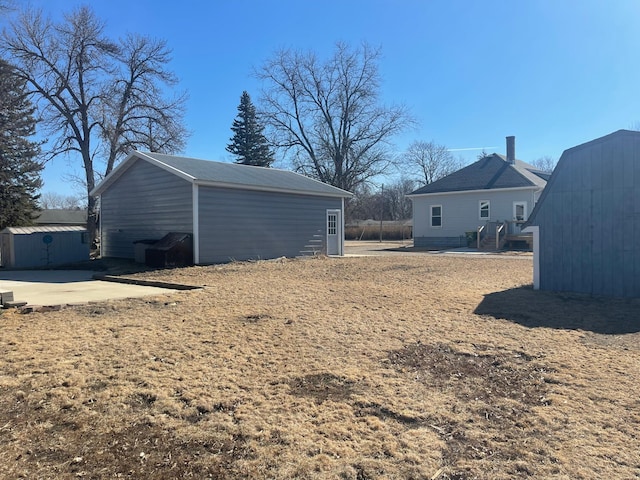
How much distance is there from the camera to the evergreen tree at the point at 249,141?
4597cm

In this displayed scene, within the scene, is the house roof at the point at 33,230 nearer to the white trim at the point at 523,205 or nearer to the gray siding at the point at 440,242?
the gray siding at the point at 440,242

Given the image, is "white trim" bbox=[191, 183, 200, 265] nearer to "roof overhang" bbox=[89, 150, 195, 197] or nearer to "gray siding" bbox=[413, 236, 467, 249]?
"roof overhang" bbox=[89, 150, 195, 197]

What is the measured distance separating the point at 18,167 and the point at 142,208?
61.0 ft

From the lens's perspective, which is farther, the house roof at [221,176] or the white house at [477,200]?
the white house at [477,200]

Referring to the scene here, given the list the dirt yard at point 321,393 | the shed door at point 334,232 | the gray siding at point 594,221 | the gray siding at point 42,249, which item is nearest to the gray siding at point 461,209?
the shed door at point 334,232

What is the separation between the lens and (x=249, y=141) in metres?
46.3

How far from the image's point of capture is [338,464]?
2.61 m

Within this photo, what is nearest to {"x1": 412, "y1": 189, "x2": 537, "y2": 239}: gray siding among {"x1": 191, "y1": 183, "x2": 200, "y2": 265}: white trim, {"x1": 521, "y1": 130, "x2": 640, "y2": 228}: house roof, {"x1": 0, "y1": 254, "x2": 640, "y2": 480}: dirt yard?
A: {"x1": 521, "y1": 130, "x2": 640, "y2": 228}: house roof

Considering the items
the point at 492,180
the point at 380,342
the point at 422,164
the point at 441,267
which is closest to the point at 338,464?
the point at 380,342

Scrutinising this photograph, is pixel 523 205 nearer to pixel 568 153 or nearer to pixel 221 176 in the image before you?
pixel 568 153

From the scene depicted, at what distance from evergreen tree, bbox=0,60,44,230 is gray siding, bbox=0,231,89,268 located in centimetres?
1155

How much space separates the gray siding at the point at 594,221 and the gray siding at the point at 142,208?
385 inches

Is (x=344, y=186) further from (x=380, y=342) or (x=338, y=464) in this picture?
(x=338, y=464)

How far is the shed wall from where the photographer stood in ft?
79.9
